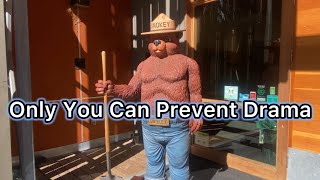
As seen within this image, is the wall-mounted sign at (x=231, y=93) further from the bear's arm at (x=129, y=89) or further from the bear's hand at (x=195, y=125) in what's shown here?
the bear's arm at (x=129, y=89)

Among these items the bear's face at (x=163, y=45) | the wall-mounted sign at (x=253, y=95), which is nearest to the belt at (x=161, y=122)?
the bear's face at (x=163, y=45)

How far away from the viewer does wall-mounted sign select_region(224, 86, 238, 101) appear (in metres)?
3.82

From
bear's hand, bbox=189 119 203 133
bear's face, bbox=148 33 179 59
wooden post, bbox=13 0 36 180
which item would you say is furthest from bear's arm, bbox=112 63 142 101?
wooden post, bbox=13 0 36 180

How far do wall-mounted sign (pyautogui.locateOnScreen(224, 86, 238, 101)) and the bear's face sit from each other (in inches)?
49.3

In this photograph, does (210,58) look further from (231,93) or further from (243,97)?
(243,97)

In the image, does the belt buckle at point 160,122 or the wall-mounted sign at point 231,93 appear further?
the wall-mounted sign at point 231,93

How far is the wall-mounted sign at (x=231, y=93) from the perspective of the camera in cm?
382

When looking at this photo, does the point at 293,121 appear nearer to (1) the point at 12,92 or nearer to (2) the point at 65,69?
(1) the point at 12,92

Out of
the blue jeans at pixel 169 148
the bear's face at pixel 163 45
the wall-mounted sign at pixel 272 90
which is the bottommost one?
the blue jeans at pixel 169 148

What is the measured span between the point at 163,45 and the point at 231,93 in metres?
1.44

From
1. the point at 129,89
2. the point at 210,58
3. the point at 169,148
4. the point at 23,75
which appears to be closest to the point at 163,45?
the point at 129,89

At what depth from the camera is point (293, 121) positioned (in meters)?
3.14

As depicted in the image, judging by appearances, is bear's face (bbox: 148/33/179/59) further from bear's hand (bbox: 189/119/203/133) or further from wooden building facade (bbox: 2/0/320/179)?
wooden building facade (bbox: 2/0/320/179)

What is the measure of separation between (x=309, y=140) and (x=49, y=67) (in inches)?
140
